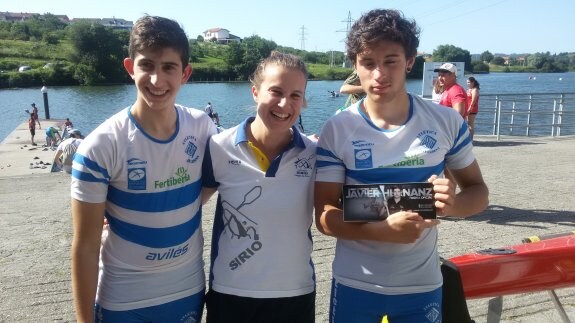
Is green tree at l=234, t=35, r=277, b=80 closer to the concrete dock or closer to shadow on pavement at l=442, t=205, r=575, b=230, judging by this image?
shadow on pavement at l=442, t=205, r=575, b=230

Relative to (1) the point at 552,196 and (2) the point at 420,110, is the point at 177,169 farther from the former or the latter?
(1) the point at 552,196

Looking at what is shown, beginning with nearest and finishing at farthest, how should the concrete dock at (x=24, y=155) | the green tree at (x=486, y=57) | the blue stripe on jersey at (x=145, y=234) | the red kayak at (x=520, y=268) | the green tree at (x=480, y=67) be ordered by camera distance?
the blue stripe on jersey at (x=145, y=234) → the red kayak at (x=520, y=268) → the concrete dock at (x=24, y=155) → the green tree at (x=480, y=67) → the green tree at (x=486, y=57)

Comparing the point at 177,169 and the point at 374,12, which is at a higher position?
the point at 374,12

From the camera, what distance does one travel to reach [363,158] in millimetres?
2086

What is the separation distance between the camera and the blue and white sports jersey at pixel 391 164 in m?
2.07

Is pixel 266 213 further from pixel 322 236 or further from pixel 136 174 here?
pixel 322 236

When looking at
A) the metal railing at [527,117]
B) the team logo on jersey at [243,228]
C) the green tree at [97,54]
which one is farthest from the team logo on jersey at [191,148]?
the green tree at [97,54]

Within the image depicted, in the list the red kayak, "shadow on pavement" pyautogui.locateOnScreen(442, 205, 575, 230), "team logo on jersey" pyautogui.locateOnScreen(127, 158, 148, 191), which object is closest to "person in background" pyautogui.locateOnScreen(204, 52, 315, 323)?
"team logo on jersey" pyautogui.locateOnScreen(127, 158, 148, 191)

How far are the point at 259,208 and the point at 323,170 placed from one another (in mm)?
334

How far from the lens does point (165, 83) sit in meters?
2.10

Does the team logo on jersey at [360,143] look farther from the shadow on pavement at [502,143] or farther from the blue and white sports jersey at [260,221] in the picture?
the shadow on pavement at [502,143]

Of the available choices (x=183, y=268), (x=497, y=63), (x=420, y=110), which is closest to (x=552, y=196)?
(x=420, y=110)

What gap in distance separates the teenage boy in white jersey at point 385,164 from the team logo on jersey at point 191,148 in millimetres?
575

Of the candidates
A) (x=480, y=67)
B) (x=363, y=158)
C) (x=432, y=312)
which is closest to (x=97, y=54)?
(x=480, y=67)
